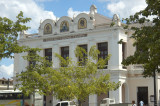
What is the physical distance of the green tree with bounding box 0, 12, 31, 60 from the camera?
25152 mm

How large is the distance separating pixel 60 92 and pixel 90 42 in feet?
53.8

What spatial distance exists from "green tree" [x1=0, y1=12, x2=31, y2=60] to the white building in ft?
60.8

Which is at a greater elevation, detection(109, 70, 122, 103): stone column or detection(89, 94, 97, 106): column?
detection(109, 70, 122, 103): stone column

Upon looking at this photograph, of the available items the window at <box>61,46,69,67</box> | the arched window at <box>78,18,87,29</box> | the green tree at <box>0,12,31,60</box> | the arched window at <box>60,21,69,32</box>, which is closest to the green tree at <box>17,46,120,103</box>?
the green tree at <box>0,12,31,60</box>

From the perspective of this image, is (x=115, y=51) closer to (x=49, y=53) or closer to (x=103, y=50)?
(x=103, y=50)

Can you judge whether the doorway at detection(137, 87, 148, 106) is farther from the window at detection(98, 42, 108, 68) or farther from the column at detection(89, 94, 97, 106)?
the window at detection(98, 42, 108, 68)

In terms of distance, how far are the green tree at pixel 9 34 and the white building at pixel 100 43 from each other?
18534 millimetres

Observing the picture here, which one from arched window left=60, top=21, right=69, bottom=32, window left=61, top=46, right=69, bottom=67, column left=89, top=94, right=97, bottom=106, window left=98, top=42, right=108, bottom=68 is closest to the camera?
column left=89, top=94, right=97, bottom=106

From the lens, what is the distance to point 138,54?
19.7m

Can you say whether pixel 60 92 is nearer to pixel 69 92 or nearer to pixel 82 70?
pixel 69 92

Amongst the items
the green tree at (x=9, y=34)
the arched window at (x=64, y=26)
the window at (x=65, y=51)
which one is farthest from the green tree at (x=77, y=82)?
the arched window at (x=64, y=26)

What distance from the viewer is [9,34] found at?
2605 cm

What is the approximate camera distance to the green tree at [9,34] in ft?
82.5

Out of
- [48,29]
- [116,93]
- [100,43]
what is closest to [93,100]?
[116,93]
